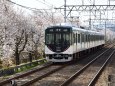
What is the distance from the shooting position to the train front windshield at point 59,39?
24.3 metres

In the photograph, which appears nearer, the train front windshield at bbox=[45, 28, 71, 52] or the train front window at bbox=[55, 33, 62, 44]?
the train front windshield at bbox=[45, 28, 71, 52]

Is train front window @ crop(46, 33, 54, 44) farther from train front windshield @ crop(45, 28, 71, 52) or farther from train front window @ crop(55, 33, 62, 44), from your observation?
train front window @ crop(55, 33, 62, 44)

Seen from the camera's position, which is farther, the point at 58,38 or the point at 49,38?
the point at 49,38

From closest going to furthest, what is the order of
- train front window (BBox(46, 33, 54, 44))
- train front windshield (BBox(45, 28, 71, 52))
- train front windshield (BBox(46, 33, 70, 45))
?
train front windshield (BBox(45, 28, 71, 52))
train front windshield (BBox(46, 33, 70, 45))
train front window (BBox(46, 33, 54, 44))

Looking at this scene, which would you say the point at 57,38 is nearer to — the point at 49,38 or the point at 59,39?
the point at 59,39

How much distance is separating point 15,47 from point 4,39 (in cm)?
325

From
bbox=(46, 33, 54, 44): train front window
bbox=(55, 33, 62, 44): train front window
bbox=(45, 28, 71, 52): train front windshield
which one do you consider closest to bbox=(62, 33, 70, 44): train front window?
bbox=(45, 28, 71, 52): train front windshield

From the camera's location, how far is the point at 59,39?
80.4 feet

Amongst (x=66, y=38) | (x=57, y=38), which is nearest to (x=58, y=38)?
(x=57, y=38)

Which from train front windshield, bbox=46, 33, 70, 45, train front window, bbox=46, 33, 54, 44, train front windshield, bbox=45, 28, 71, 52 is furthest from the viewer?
train front window, bbox=46, 33, 54, 44

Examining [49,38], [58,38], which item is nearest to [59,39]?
[58,38]

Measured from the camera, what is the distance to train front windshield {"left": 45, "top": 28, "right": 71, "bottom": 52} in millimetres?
24334

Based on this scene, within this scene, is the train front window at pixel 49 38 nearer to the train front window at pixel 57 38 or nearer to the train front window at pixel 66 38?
the train front window at pixel 57 38

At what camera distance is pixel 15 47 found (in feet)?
112
